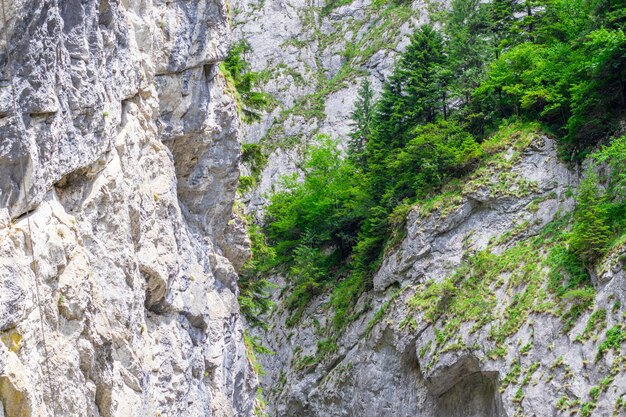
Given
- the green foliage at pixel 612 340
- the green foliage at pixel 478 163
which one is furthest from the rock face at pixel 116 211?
the green foliage at pixel 612 340

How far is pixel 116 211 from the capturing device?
11.7 meters

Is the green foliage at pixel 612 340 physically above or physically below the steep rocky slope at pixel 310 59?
below

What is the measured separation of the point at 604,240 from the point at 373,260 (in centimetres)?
1065

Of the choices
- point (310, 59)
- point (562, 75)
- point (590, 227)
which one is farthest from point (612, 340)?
point (310, 59)

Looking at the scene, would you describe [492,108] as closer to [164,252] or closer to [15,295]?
[164,252]

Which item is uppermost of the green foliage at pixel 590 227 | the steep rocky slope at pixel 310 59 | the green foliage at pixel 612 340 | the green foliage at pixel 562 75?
the steep rocky slope at pixel 310 59

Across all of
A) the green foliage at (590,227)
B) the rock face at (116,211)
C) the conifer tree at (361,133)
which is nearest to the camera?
the rock face at (116,211)

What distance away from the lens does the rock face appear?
8.31 metres

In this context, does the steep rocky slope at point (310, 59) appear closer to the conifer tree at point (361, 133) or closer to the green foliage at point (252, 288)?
the conifer tree at point (361, 133)

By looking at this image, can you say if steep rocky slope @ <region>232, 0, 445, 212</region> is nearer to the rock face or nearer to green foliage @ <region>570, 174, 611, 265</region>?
the rock face

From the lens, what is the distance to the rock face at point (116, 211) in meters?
8.31

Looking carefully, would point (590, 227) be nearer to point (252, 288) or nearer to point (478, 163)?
point (478, 163)

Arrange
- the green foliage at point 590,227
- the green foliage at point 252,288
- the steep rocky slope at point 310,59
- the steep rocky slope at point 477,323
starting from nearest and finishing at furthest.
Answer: the steep rocky slope at point 477,323 → the green foliage at point 590,227 → the green foliage at point 252,288 → the steep rocky slope at point 310,59

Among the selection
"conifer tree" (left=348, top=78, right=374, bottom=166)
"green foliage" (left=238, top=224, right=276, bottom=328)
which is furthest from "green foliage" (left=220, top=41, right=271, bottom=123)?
"conifer tree" (left=348, top=78, right=374, bottom=166)
